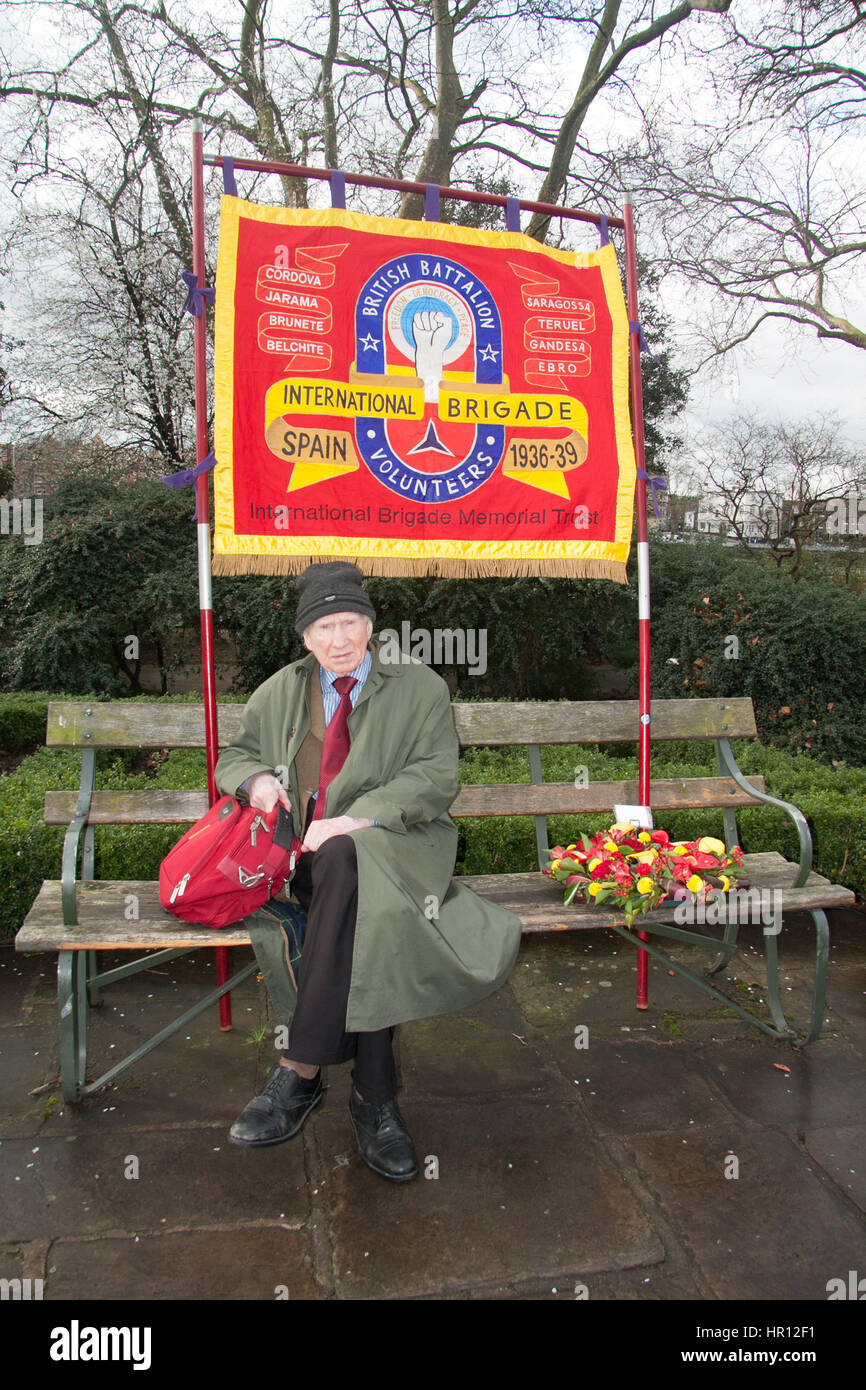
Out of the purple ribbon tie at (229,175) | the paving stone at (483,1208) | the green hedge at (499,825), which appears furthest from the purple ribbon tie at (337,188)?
the paving stone at (483,1208)

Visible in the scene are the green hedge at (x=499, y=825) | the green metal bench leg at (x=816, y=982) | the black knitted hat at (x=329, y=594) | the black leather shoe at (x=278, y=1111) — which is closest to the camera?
the black leather shoe at (x=278, y=1111)

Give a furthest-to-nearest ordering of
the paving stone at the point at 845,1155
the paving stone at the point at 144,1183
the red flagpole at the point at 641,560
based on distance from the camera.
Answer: the red flagpole at the point at 641,560
the paving stone at the point at 845,1155
the paving stone at the point at 144,1183

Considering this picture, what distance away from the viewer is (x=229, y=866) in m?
2.69

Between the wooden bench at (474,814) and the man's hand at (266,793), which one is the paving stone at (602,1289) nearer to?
the wooden bench at (474,814)

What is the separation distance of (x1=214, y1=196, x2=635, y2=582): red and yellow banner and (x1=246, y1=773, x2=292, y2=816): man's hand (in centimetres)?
87

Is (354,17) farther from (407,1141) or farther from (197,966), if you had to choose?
(407,1141)

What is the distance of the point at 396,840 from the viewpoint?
9.05 feet

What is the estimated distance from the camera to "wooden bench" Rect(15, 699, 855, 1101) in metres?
2.76

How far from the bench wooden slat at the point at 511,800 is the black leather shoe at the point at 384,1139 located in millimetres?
1120

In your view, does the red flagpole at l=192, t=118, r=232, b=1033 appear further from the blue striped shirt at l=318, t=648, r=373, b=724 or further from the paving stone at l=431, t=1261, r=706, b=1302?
the paving stone at l=431, t=1261, r=706, b=1302

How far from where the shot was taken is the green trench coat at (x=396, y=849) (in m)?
2.52

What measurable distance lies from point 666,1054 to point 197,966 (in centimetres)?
190
